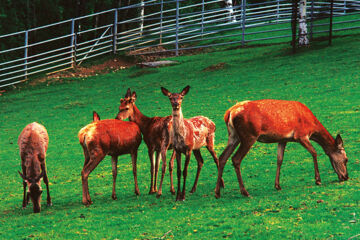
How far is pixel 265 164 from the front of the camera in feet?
42.6

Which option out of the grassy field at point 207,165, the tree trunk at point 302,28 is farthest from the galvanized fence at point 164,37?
the grassy field at point 207,165

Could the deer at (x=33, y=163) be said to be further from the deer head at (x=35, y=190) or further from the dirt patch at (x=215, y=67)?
the dirt patch at (x=215, y=67)

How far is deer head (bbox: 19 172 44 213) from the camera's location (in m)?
10.5

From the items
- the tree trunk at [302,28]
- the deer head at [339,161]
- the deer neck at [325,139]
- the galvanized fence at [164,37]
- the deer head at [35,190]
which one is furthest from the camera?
the galvanized fence at [164,37]

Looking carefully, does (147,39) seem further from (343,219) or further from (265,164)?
(343,219)

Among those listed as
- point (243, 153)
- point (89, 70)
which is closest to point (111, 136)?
point (243, 153)

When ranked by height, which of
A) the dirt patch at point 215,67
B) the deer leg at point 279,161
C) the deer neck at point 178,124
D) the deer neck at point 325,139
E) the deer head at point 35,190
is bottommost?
the deer head at point 35,190

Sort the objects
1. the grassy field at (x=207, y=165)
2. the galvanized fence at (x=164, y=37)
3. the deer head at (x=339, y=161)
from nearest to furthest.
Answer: the grassy field at (x=207, y=165)
the deer head at (x=339, y=161)
the galvanized fence at (x=164, y=37)

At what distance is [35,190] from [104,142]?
150cm

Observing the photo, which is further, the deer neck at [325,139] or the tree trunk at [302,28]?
the tree trunk at [302,28]

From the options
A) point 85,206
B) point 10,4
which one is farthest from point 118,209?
point 10,4

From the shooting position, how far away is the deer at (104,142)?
10850 mm

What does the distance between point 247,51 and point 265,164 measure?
16.8 metres

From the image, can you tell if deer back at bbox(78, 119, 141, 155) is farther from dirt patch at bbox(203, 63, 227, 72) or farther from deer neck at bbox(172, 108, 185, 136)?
dirt patch at bbox(203, 63, 227, 72)
